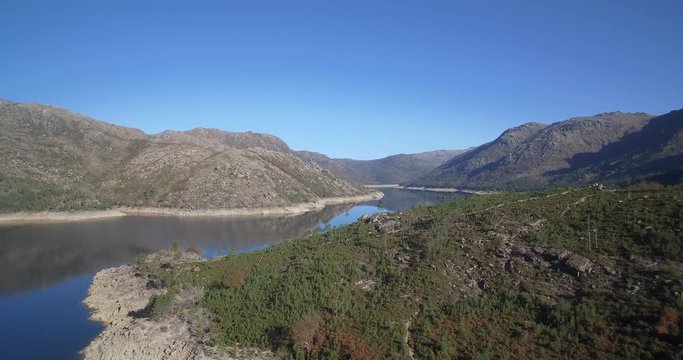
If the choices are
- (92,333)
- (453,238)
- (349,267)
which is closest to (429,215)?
A: (453,238)

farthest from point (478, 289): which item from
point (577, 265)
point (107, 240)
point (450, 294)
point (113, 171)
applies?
point (113, 171)

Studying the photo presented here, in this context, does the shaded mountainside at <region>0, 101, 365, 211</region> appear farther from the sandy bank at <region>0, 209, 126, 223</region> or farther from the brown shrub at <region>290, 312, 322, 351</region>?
the brown shrub at <region>290, 312, 322, 351</region>

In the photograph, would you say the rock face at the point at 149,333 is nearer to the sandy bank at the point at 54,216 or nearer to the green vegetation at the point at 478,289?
the green vegetation at the point at 478,289

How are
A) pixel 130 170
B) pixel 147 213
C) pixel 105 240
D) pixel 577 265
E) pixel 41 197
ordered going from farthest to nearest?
1. pixel 130 170
2. pixel 147 213
3. pixel 41 197
4. pixel 105 240
5. pixel 577 265

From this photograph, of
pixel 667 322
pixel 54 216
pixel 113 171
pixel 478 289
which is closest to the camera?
pixel 667 322

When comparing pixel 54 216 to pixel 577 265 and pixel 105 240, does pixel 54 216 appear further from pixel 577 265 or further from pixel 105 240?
pixel 577 265

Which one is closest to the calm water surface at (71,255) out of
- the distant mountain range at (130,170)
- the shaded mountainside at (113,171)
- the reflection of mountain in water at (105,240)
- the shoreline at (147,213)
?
the reflection of mountain in water at (105,240)

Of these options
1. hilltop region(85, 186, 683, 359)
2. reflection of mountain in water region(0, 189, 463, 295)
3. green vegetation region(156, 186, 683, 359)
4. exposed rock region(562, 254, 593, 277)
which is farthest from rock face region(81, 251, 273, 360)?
exposed rock region(562, 254, 593, 277)
